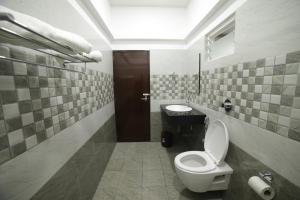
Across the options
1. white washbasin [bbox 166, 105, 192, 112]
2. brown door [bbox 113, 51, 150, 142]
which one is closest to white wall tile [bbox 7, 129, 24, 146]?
white washbasin [bbox 166, 105, 192, 112]

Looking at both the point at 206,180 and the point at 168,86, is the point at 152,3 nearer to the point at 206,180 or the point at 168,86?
the point at 168,86

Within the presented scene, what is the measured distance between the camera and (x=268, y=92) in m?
0.90

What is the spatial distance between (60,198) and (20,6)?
1.16 meters

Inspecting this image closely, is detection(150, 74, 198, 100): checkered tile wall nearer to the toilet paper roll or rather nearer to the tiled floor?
the tiled floor

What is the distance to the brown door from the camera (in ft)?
8.43

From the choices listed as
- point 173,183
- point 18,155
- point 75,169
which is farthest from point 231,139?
point 18,155

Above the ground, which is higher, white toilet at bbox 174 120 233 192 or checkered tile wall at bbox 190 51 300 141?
checkered tile wall at bbox 190 51 300 141

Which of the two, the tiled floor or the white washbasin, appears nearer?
the tiled floor

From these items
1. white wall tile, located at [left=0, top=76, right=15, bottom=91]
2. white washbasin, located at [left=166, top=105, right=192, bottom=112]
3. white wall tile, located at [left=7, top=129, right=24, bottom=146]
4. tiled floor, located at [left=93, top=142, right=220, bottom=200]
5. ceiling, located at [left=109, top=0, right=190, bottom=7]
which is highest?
ceiling, located at [left=109, top=0, right=190, bottom=7]

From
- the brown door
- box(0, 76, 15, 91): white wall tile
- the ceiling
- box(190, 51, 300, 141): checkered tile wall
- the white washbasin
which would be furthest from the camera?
the brown door

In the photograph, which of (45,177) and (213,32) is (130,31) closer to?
(213,32)

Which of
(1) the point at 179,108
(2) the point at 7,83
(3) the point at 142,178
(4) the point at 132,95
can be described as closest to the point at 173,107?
(1) the point at 179,108

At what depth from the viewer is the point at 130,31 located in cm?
245

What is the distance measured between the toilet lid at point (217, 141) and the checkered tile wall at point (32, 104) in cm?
136
